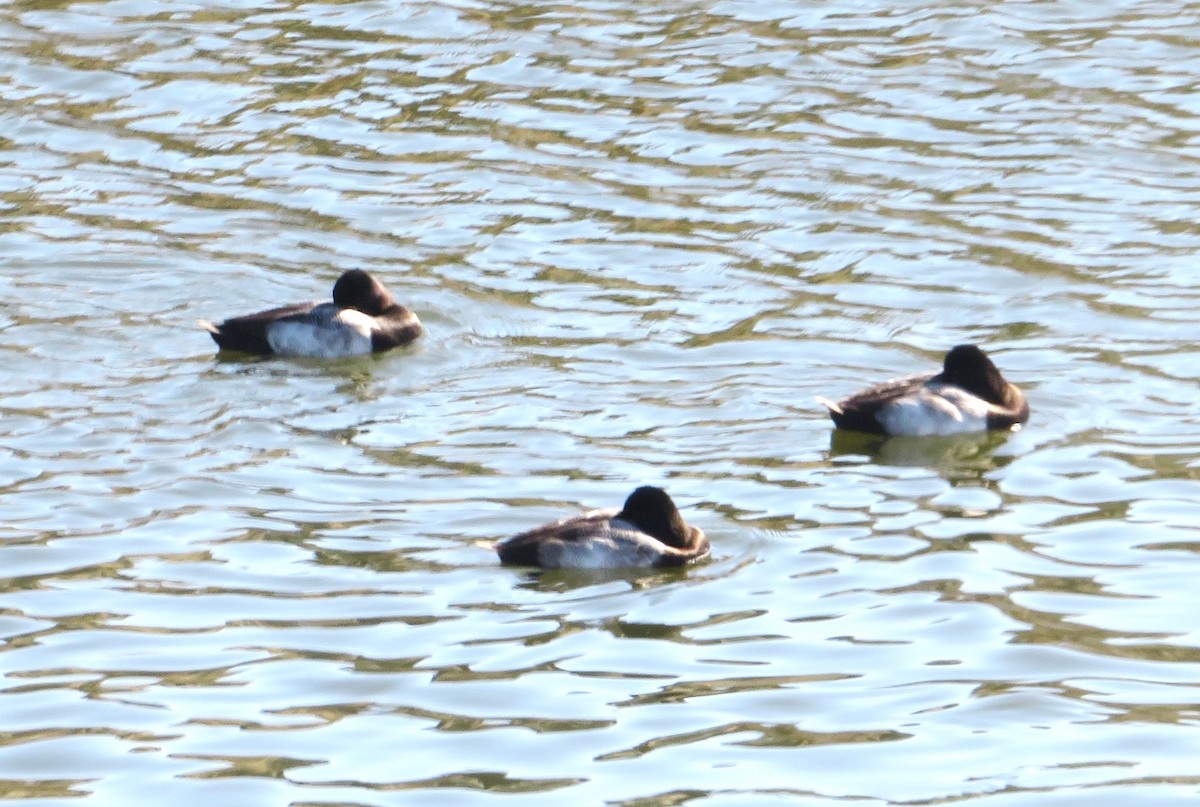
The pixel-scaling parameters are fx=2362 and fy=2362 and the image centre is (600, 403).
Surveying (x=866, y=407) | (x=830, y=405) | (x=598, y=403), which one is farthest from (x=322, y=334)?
(x=866, y=407)

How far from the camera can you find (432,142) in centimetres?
2044

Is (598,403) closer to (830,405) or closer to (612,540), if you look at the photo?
(830,405)

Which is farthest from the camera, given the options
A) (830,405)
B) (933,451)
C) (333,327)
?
(333,327)

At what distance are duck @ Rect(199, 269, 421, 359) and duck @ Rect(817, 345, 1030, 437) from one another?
11.4 ft

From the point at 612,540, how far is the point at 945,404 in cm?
341

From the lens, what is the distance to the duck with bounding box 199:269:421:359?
16.1 metres

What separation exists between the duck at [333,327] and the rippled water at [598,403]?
0.62 feet

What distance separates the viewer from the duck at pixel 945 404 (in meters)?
14.2

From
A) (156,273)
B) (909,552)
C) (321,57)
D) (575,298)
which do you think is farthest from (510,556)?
(321,57)

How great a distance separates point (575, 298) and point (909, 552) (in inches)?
215

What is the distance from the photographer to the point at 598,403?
14641 millimetres

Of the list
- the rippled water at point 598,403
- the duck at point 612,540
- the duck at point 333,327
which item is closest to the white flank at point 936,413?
the rippled water at point 598,403

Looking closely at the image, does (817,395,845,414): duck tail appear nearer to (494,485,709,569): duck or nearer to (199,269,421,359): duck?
(494,485,709,569): duck

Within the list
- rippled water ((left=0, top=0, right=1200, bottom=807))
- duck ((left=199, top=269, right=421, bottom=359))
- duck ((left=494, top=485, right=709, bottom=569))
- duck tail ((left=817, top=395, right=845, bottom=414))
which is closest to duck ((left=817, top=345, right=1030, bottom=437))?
duck tail ((left=817, top=395, right=845, bottom=414))
